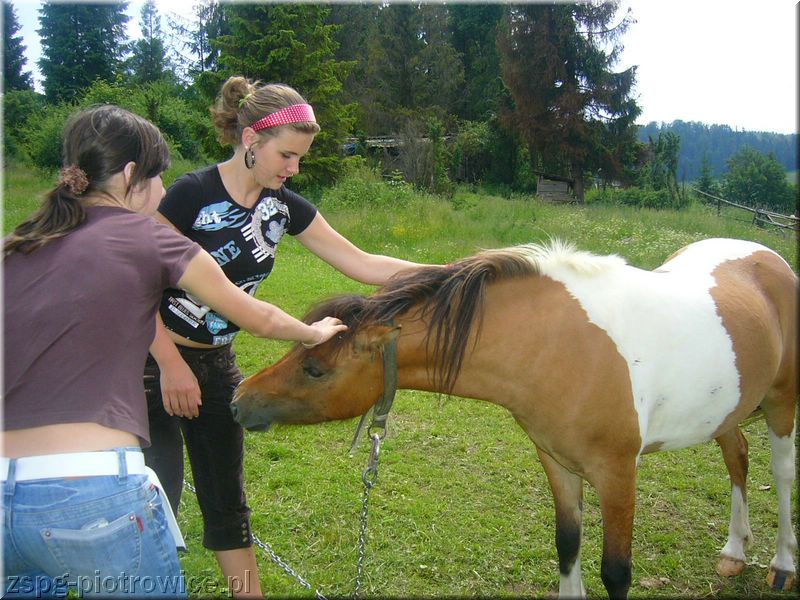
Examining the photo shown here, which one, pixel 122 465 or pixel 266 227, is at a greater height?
pixel 266 227

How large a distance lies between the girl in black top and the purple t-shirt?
29.0 inches

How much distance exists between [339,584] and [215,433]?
1.27 meters

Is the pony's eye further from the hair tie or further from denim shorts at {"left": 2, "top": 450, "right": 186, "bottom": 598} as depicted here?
the hair tie

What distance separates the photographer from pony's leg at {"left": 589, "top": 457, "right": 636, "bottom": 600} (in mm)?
2566

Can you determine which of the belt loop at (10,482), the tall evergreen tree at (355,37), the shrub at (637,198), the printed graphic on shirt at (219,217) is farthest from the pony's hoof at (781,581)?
the tall evergreen tree at (355,37)

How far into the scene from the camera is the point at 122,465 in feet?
4.83

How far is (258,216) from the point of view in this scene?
2438 millimetres

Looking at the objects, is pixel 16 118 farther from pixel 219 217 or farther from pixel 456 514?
pixel 219 217

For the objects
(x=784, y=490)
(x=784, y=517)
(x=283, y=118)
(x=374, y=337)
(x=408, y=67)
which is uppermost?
(x=408, y=67)

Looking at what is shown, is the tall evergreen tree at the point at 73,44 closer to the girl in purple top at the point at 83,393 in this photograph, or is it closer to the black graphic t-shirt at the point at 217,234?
the black graphic t-shirt at the point at 217,234

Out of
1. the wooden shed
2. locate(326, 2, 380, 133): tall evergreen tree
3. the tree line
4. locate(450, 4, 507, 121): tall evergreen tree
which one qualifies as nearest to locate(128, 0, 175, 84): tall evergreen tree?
the tree line

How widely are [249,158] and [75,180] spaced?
851mm

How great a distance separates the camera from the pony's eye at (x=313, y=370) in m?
2.40

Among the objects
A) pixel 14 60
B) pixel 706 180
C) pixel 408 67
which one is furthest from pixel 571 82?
pixel 14 60
